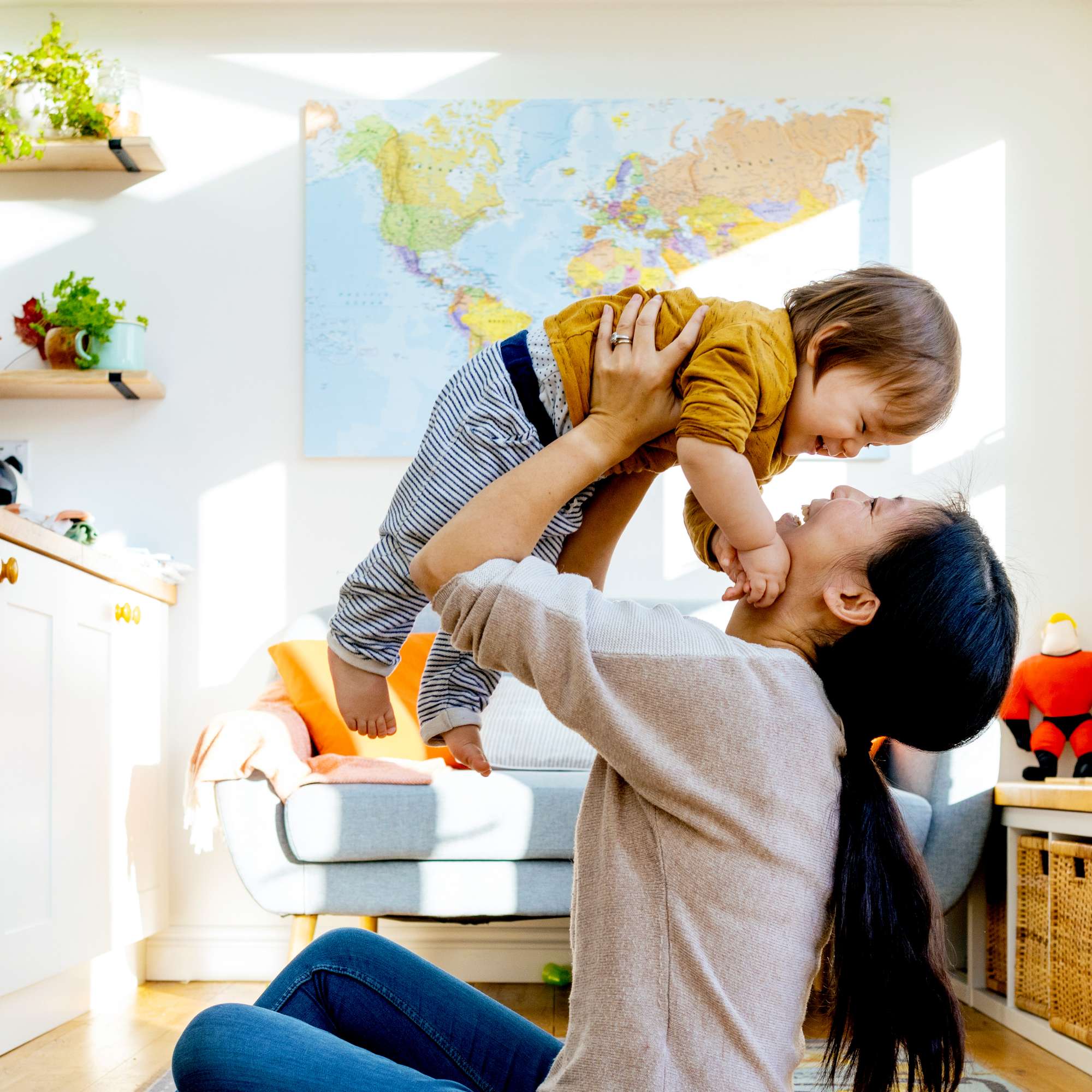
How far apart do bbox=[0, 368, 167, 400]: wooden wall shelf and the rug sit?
73.9 inches

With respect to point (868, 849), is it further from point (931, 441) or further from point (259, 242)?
point (259, 242)

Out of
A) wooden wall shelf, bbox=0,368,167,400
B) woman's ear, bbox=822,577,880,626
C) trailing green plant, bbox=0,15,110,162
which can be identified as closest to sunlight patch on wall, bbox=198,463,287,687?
wooden wall shelf, bbox=0,368,167,400

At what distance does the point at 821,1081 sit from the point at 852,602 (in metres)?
1.28

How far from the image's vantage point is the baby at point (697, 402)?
1110mm

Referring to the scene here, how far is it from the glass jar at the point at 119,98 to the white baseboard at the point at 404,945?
7.50 ft

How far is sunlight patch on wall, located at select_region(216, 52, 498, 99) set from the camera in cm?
348

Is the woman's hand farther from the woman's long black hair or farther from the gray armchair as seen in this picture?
the gray armchair

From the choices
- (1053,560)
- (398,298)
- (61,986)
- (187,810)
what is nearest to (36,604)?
(187,810)

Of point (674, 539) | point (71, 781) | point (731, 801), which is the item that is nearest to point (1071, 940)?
point (674, 539)

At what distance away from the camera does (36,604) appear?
2.35m

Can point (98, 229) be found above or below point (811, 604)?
above

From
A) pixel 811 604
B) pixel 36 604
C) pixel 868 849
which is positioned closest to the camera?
pixel 868 849

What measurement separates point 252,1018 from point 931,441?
2.89m

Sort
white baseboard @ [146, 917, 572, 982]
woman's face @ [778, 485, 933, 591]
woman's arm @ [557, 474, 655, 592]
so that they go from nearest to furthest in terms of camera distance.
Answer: woman's face @ [778, 485, 933, 591]
woman's arm @ [557, 474, 655, 592]
white baseboard @ [146, 917, 572, 982]
